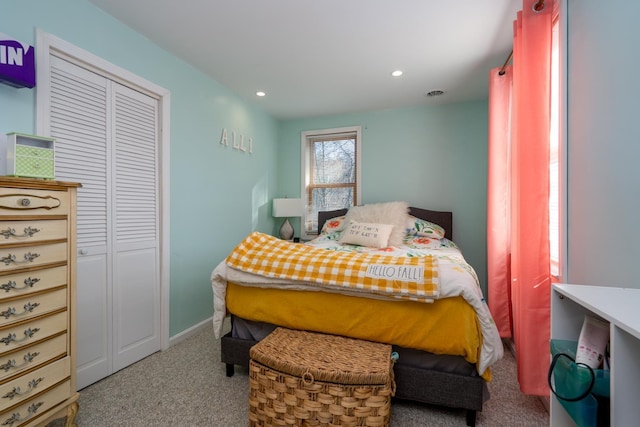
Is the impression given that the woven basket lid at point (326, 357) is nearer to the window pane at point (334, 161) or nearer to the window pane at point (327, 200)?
the window pane at point (327, 200)

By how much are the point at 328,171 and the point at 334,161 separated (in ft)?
0.52

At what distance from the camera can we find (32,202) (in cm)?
123

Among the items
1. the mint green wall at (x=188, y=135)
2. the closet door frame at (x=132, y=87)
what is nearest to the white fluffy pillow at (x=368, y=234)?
the mint green wall at (x=188, y=135)

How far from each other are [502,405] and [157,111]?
10.1ft

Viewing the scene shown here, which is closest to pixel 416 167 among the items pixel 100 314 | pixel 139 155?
pixel 139 155

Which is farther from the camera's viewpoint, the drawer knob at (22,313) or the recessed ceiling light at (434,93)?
the recessed ceiling light at (434,93)

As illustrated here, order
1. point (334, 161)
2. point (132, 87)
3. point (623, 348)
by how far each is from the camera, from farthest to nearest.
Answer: point (334, 161), point (132, 87), point (623, 348)

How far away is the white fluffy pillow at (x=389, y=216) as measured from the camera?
3.04 meters

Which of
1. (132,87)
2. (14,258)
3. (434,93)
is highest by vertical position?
(434,93)

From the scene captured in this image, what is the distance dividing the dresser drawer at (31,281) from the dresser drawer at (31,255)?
0.03 meters

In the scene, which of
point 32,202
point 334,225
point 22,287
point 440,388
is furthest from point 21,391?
point 334,225

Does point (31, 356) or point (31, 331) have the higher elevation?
point (31, 331)

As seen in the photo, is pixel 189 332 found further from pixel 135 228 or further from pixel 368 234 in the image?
pixel 368 234

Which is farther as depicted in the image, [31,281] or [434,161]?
[434,161]
